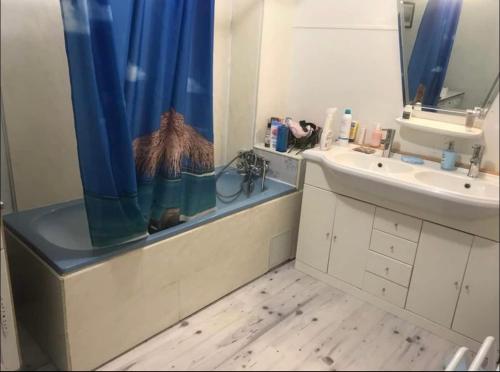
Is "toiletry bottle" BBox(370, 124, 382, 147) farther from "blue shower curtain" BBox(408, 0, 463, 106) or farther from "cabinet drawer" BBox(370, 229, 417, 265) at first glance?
"cabinet drawer" BBox(370, 229, 417, 265)

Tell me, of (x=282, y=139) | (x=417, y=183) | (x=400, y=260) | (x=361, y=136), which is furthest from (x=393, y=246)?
(x=282, y=139)

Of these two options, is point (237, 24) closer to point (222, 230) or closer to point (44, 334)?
point (222, 230)

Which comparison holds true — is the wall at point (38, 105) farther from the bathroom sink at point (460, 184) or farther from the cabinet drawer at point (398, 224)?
the bathroom sink at point (460, 184)

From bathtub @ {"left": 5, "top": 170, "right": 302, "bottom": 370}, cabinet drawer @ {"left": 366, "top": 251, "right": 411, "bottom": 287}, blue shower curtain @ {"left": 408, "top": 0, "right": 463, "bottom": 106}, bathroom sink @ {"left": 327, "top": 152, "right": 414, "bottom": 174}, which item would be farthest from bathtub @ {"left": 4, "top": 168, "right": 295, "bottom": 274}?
blue shower curtain @ {"left": 408, "top": 0, "right": 463, "bottom": 106}

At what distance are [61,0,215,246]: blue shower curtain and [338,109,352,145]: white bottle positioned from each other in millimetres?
795

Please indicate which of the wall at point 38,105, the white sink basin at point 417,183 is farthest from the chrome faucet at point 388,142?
the wall at point 38,105

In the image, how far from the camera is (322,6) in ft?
7.61

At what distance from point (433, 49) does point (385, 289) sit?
121cm

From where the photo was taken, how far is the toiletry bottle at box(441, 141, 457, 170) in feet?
6.28

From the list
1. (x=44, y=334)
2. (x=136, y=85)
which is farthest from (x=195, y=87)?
(x=44, y=334)

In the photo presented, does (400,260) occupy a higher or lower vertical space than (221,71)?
lower

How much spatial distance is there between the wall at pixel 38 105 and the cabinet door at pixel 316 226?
121 cm

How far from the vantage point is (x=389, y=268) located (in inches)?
79.7

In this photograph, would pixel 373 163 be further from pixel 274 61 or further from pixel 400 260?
pixel 274 61
